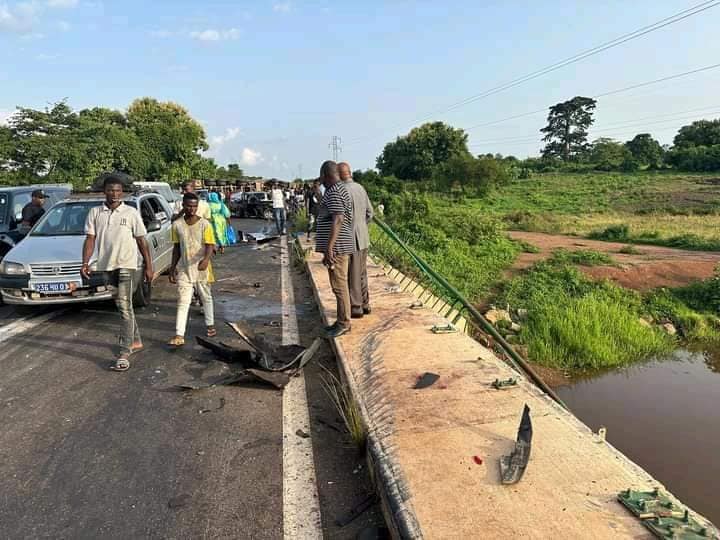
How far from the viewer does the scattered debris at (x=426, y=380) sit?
163 inches

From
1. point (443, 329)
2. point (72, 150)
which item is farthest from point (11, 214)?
point (72, 150)

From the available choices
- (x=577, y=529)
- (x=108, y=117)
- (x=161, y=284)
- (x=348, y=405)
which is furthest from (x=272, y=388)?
(x=108, y=117)

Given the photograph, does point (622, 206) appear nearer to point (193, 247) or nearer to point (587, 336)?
point (587, 336)

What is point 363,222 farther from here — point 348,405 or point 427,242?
point 427,242

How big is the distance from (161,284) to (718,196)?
123ft

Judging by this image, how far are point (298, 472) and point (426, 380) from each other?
4.57 ft

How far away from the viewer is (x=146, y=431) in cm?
390

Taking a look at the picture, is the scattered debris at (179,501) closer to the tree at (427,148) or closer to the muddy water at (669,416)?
the muddy water at (669,416)

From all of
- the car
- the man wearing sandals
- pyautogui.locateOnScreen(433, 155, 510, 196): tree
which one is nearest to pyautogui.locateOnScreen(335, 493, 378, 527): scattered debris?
the man wearing sandals

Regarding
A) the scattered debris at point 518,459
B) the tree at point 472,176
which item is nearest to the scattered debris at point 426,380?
the scattered debris at point 518,459

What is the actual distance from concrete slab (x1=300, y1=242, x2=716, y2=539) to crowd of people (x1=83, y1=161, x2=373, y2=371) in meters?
1.11

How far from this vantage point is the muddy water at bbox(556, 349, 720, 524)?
501 centimetres

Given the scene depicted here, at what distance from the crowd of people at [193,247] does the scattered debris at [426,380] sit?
151 cm

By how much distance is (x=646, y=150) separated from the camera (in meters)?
69.8
